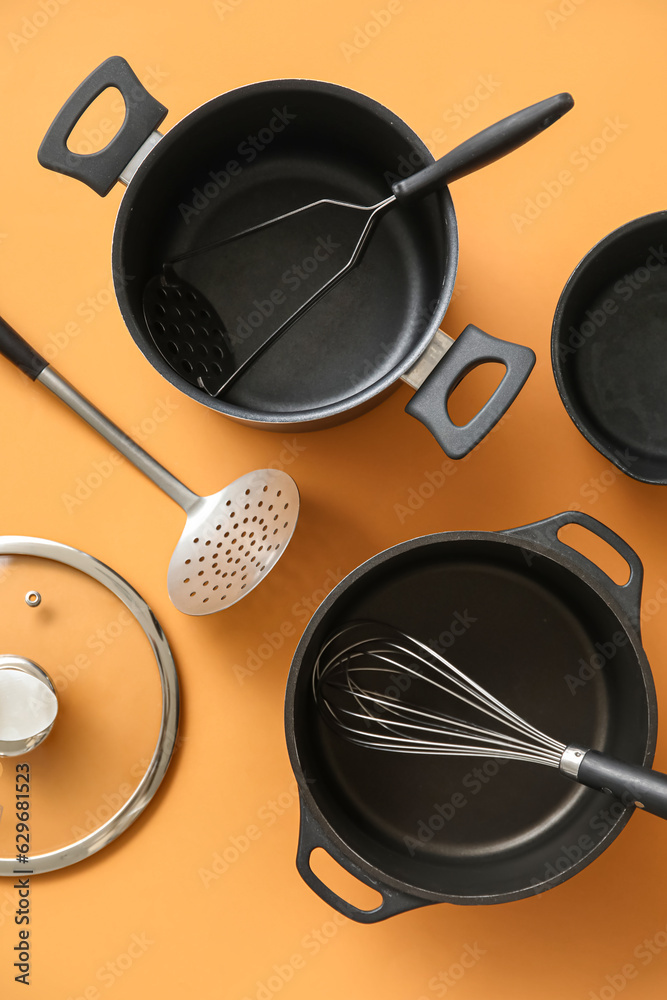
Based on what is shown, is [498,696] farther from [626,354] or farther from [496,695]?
[626,354]

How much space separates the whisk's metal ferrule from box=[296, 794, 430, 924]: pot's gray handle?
0.41ft

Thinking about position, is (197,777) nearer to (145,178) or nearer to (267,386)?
(267,386)

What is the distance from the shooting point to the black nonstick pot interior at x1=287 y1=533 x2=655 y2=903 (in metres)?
0.64

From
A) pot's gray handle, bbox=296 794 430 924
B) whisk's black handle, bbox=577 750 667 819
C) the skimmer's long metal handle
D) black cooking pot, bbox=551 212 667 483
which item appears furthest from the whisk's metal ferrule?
the skimmer's long metal handle

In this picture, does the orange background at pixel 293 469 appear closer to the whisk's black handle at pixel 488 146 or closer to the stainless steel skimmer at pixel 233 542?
the stainless steel skimmer at pixel 233 542

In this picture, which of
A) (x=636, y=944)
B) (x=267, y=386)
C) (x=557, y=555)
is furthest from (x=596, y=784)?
(x=267, y=386)

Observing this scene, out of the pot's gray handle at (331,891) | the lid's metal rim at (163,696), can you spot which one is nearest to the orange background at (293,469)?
the lid's metal rim at (163,696)

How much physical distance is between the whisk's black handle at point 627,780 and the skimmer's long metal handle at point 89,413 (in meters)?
0.36

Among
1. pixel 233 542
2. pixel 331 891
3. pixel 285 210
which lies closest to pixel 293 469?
pixel 233 542

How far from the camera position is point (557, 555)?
538 mm

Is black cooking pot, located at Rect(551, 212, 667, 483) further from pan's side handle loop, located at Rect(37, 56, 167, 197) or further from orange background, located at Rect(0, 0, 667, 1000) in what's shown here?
pan's side handle loop, located at Rect(37, 56, 167, 197)

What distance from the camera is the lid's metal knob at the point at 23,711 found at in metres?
0.62

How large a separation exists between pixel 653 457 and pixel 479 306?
7.5 inches

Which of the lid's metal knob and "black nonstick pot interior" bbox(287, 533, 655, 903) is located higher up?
"black nonstick pot interior" bbox(287, 533, 655, 903)
